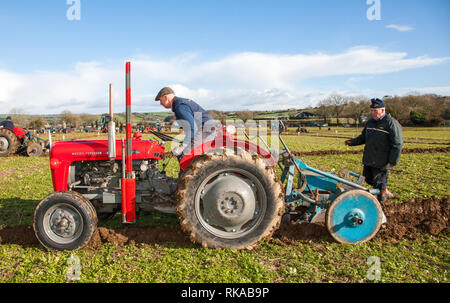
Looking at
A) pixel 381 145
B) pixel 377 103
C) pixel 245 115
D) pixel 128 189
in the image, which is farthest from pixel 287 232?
pixel 245 115

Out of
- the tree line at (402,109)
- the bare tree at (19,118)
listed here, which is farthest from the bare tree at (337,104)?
the bare tree at (19,118)

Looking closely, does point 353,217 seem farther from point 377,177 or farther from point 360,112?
point 360,112

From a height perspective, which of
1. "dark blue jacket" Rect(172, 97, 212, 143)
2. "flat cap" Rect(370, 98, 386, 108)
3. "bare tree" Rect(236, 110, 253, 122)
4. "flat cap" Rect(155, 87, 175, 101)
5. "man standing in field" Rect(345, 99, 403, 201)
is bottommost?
"man standing in field" Rect(345, 99, 403, 201)

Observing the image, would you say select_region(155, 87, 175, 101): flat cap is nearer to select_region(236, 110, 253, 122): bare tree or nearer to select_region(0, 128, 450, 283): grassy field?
select_region(0, 128, 450, 283): grassy field

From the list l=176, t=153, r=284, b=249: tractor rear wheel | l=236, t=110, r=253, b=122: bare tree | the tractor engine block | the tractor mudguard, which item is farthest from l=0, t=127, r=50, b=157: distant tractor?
l=236, t=110, r=253, b=122: bare tree

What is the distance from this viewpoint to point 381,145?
4758mm

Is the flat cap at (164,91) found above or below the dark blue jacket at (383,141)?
above

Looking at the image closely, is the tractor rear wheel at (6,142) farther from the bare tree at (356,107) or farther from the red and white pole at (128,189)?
the bare tree at (356,107)

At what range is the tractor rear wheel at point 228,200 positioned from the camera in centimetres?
369

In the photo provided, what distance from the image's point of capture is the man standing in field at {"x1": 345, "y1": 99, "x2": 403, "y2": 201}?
4531 mm

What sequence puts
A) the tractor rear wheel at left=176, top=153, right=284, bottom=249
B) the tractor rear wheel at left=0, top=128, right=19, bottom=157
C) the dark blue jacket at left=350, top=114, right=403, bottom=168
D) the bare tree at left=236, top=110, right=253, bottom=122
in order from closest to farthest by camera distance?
the tractor rear wheel at left=176, top=153, right=284, bottom=249
the dark blue jacket at left=350, top=114, right=403, bottom=168
the tractor rear wheel at left=0, top=128, right=19, bottom=157
the bare tree at left=236, top=110, right=253, bottom=122

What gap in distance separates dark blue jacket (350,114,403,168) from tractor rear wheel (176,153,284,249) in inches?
78.2
